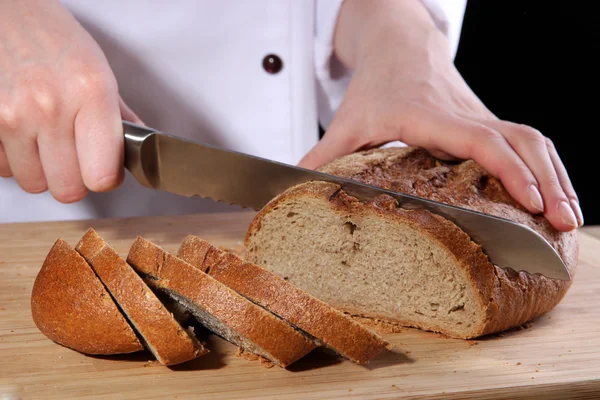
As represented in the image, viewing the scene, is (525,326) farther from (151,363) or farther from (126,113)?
(126,113)

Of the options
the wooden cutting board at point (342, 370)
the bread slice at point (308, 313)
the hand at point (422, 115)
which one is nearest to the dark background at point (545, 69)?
the hand at point (422, 115)

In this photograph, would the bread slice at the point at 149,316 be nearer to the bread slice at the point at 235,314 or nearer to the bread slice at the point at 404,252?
the bread slice at the point at 235,314

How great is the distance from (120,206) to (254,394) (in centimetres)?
191

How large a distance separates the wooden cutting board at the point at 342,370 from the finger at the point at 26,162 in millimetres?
448

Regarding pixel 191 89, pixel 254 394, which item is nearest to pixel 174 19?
pixel 191 89

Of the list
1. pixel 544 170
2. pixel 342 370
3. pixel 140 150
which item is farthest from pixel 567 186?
pixel 140 150

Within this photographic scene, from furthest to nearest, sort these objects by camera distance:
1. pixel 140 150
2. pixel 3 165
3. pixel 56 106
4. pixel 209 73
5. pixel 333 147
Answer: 1. pixel 209 73
2. pixel 333 147
3. pixel 3 165
4. pixel 140 150
5. pixel 56 106

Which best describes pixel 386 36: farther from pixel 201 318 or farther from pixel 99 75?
pixel 201 318

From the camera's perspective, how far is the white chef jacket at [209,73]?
10.6ft

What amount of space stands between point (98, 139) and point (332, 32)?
1455mm

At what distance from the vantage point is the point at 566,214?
2.43 meters

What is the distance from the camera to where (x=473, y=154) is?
8.58 feet

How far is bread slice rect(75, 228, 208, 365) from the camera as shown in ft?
6.18

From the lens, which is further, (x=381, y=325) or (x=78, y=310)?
(x=381, y=325)
